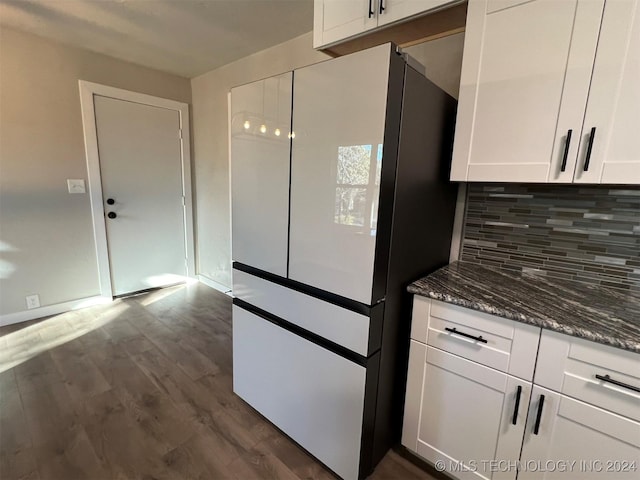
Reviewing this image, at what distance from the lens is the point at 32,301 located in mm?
2758

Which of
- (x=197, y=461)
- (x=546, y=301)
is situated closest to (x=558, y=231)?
(x=546, y=301)

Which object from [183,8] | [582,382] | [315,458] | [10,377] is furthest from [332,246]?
[10,377]

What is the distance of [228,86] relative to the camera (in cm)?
309

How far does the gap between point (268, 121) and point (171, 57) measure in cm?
223

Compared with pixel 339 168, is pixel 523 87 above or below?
above

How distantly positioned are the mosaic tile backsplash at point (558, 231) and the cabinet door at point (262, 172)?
1.08 metres

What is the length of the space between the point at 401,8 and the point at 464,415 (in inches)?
69.5

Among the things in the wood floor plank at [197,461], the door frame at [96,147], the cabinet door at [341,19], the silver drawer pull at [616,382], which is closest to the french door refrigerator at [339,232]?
the wood floor plank at [197,461]

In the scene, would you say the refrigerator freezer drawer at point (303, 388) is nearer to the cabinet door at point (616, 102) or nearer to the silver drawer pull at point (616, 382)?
the silver drawer pull at point (616, 382)

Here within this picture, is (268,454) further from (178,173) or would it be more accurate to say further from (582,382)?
(178,173)

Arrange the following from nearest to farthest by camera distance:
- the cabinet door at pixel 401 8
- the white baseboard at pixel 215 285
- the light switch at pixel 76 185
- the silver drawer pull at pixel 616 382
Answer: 1. the silver drawer pull at pixel 616 382
2. the cabinet door at pixel 401 8
3. the light switch at pixel 76 185
4. the white baseboard at pixel 215 285

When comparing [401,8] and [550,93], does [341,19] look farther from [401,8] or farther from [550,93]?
[550,93]

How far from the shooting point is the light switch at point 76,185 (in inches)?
110

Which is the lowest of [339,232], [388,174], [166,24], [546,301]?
[546,301]
